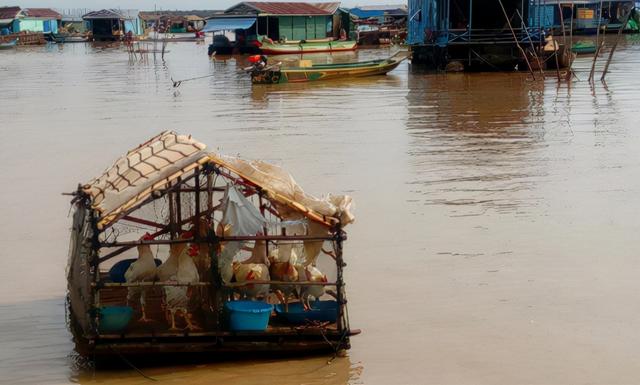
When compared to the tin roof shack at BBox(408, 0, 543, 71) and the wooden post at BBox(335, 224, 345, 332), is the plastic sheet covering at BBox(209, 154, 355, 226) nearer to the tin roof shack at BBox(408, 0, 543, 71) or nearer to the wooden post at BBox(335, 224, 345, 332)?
the wooden post at BBox(335, 224, 345, 332)

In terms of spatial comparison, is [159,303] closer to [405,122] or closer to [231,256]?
[231,256]

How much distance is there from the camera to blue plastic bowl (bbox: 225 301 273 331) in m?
5.36

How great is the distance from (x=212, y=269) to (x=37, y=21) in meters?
62.1

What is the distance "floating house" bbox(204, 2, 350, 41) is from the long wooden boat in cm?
95

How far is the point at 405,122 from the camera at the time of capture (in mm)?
16500

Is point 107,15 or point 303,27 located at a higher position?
point 107,15

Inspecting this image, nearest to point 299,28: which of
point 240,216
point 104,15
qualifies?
point 104,15

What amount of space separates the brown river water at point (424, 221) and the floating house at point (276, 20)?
62.9ft

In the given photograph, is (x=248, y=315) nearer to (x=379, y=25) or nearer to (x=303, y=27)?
(x=303, y=27)

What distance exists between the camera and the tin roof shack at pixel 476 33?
26281 mm

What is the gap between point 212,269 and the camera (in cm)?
544

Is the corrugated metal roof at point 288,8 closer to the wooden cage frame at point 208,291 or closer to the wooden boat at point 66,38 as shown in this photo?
the wooden boat at point 66,38

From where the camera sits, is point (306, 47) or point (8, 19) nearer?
point (306, 47)

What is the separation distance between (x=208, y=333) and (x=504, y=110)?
1334 centimetres
